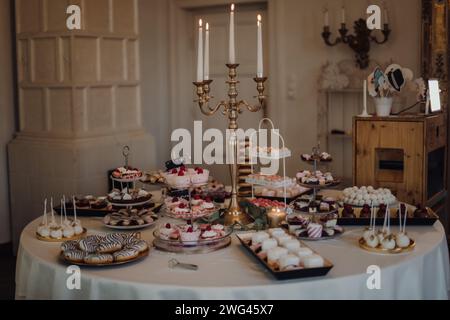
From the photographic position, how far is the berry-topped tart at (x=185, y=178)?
292cm

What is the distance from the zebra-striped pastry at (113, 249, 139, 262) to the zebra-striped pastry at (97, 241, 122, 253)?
6 cm

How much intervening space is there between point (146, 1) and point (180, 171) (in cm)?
370

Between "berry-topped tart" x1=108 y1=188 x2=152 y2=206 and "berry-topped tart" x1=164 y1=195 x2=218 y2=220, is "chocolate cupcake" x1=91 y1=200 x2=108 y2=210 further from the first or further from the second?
"berry-topped tart" x1=164 y1=195 x2=218 y2=220

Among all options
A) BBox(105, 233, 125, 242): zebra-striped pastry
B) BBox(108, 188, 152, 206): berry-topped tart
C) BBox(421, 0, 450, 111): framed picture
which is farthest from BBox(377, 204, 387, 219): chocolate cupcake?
BBox(421, 0, 450, 111): framed picture

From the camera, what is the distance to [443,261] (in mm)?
2756

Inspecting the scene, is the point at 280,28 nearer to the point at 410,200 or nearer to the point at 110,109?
the point at 110,109

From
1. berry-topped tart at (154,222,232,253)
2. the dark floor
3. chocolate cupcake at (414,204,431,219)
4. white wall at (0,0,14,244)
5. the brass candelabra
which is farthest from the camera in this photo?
white wall at (0,0,14,244)

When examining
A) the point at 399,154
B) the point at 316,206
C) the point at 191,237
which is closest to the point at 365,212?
the point at 316,206

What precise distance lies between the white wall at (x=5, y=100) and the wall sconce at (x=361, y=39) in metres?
2.64

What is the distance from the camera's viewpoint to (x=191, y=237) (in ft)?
8.50

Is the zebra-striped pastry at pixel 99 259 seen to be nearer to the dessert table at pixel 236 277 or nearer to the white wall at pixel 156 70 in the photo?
the dessert table at pixel 236 277

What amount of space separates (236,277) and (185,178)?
2.49ft

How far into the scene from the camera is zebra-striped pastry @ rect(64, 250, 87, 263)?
2.38 metres

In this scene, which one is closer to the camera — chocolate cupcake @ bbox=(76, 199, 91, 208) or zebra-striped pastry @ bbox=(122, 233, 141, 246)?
zebra-striped pastry @ bbox=(122, 233, 141, 246)
